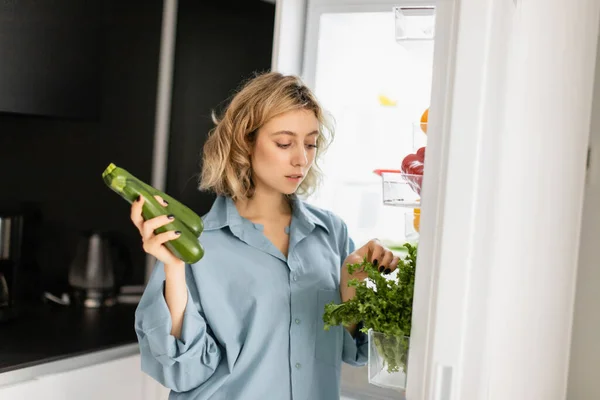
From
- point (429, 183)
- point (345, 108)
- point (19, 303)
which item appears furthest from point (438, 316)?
point (19, 303)

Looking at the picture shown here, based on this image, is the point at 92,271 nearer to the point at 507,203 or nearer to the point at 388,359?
the point at 388,359

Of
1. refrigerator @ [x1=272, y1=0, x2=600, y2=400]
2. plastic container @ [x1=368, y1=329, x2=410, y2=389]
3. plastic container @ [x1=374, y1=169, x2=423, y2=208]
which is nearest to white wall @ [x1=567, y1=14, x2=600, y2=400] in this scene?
refrigerator @ [x1=272, y1=0, x2=600, y2=400]

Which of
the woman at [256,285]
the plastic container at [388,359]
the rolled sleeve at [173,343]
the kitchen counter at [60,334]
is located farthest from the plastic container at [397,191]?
the kitchen counter at [60,334]

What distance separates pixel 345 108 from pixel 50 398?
1.03 meters

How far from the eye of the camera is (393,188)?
1.47m

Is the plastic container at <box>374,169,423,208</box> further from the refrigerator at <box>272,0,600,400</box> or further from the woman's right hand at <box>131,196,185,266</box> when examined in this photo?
the woman's right hand at <box>131,196,185,266</box>

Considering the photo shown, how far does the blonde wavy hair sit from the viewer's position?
1435mm

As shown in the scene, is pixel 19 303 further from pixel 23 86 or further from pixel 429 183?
pixel 429 183

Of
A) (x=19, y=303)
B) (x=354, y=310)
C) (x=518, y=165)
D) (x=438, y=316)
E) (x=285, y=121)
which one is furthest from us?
(x=19, y=303)

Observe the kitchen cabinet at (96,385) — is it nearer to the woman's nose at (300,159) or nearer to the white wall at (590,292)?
the woman's nose at (300,159)

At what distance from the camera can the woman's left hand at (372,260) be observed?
4.45 feet

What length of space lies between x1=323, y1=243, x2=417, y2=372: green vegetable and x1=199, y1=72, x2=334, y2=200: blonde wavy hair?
0.36 meters

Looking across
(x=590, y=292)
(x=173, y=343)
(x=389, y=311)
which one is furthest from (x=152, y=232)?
(x=590, y=292)

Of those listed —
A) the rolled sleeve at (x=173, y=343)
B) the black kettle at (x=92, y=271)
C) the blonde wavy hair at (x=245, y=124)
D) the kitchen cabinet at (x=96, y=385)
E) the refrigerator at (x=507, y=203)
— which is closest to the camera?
the refrigerator at (x=507, y=203)
